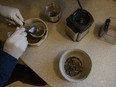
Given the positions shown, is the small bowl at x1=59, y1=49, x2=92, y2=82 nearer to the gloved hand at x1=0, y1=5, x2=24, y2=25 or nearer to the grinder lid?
the grinder lid

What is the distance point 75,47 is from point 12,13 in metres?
0.30

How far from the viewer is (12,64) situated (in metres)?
0.80

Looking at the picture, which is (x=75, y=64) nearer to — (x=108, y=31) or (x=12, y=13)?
(x=108, y=31)

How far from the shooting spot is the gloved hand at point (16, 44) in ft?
2.70

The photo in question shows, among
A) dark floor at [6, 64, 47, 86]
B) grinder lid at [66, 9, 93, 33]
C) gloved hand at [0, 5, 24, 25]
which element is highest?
gloved hand at [0, 5, 24, 25]

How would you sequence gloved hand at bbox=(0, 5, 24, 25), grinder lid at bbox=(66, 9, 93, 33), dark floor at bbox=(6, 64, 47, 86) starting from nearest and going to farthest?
grinder lid at bbox=(66, 9, 93, 33)
gloved hand at bbox=(0, 5, 24, 25)
dark floor at bbox=(6, 64, 47, 86)

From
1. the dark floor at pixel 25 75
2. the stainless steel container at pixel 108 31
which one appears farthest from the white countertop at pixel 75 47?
the dark floor at pixel 25 75

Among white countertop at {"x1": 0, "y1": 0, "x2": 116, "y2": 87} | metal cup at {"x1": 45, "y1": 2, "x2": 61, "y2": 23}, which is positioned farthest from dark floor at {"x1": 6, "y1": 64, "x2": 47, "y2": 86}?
metal cup at {"x1": 45, "y1": 2, "x2": 61, "y2": 23}

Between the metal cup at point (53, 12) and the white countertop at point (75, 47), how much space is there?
0.03m

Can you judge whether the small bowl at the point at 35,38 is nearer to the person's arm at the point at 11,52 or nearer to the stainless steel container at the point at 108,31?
the person's arm at the point at 11,52

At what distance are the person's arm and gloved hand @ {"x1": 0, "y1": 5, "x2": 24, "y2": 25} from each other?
65mm

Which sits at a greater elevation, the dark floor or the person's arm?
the person's arm

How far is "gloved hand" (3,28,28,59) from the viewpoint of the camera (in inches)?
32.4

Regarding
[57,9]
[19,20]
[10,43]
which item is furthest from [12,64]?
[57,9]
